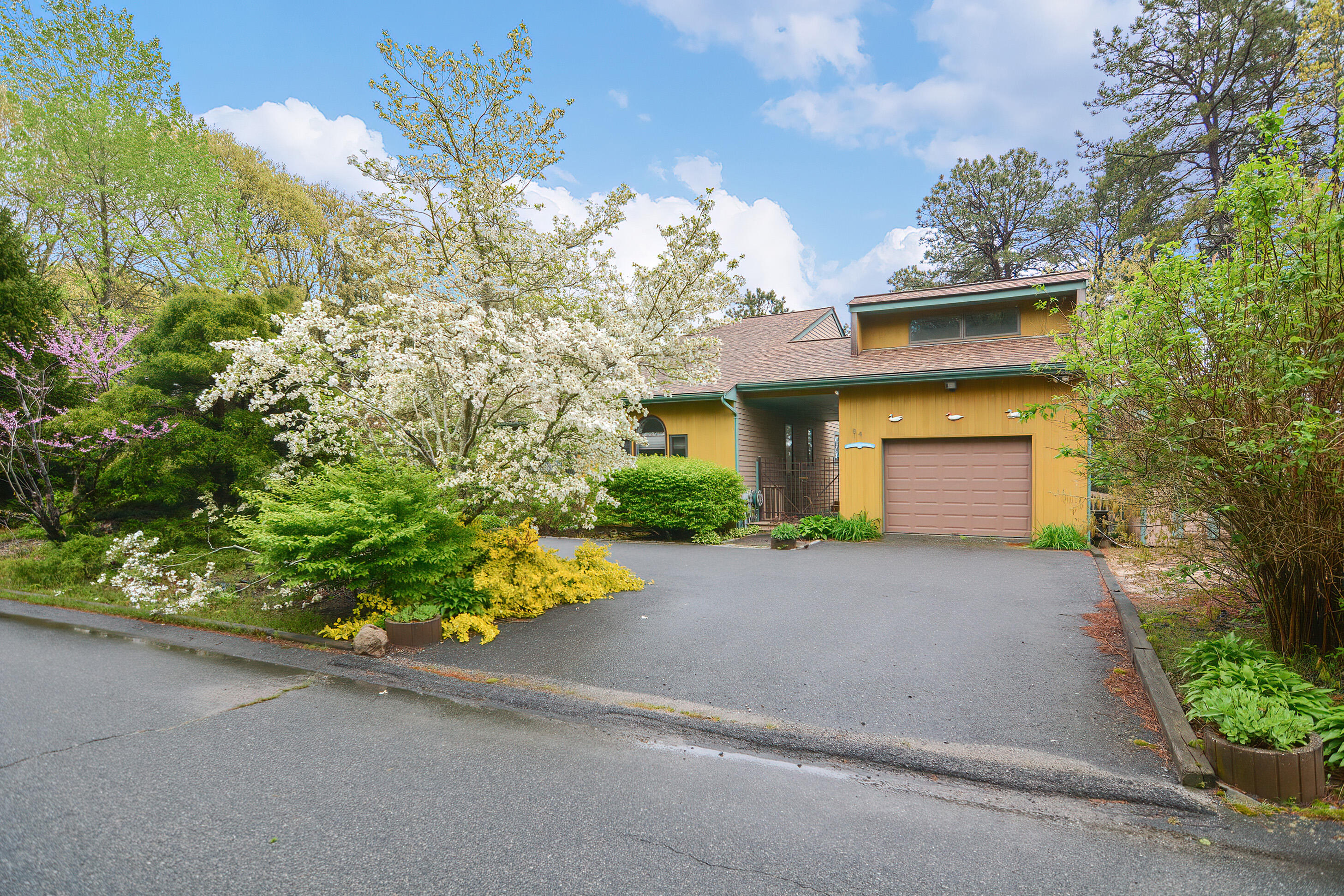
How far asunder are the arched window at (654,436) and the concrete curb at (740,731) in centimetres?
1015

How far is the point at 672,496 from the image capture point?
495 inches

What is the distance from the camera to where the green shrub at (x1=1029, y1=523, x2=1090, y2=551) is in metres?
10.6

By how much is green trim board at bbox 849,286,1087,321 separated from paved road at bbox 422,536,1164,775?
18.9 ft

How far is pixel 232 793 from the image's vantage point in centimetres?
317

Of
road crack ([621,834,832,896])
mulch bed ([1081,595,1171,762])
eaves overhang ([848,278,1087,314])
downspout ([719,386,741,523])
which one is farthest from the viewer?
downspout ([719,386,741,523])

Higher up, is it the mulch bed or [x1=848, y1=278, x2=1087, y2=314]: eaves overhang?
[x1=848, y1=278, x2=1087, y2=314]: eaves overhang

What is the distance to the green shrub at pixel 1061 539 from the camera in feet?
34.9

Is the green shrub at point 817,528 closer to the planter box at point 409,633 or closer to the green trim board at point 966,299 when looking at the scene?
the green trim board at point 966,299

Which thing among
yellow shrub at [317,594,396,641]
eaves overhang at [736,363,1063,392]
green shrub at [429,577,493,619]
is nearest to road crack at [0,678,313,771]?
yellow shrub at [317,594,396,641]

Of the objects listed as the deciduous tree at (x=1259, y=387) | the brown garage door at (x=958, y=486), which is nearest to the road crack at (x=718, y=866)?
the deciduous tree at (x=1259, y=387)

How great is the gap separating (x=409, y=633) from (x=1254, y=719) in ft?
20.2

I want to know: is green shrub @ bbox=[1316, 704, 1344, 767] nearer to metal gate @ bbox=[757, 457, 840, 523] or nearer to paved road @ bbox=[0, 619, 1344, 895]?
paved road @ bbox=[0, 619, 1344, 895]

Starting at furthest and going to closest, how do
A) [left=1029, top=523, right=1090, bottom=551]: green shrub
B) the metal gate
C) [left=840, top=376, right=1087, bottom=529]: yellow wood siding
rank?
1. the metal gate
2. [left=840, top=376, right=1087, bottom=529]: yellow wood siding
3. [left=1029, top=523, right=1090, bottom=551]: green shrub

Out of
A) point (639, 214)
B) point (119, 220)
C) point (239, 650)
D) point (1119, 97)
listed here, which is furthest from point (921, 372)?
point (119, 220)
